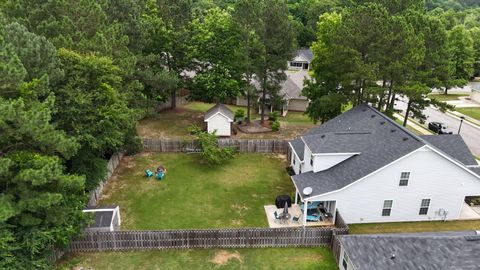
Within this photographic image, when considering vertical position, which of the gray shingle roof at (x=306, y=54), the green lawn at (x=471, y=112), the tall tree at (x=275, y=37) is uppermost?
the tall tree at (x=275, y=37)

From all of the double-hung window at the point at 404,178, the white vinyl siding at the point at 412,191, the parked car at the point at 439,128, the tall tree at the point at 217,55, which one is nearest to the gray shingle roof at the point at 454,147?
the white vinyl siding at the point at 412,191

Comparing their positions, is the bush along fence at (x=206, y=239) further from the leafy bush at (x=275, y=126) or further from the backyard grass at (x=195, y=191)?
the leafy bush at (x=275, y=126)

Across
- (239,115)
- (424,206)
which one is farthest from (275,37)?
(424,206)

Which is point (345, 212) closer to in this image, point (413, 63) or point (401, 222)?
point (401, 222)

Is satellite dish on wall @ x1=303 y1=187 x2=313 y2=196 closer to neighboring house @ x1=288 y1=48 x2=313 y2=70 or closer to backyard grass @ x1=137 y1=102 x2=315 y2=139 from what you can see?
backyard grass @ x1=137 y1=102 x2=315 y2=139

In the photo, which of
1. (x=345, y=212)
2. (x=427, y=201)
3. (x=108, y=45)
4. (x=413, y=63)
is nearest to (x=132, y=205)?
(x=108, y=45)
